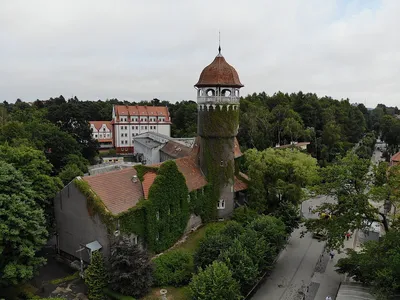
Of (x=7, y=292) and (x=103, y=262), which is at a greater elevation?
(x=103, y=262)

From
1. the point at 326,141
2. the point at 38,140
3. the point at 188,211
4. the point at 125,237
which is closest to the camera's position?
the point at 125,237

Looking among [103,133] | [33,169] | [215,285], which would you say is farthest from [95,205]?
[103,133]

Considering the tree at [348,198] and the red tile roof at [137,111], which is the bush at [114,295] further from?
the red tile roof at [137,111]

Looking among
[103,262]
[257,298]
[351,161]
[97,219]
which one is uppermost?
[351,161]

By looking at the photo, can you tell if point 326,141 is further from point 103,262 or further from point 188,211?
point 103,262

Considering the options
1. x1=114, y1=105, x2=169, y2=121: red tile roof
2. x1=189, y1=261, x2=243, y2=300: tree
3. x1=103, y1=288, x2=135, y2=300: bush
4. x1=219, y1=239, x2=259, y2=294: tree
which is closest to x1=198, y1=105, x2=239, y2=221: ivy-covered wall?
x1=219, y1=239, x2=259, y2=294: tree

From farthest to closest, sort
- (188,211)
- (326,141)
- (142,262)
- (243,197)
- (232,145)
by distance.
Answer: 1. (326,141)
2. (243,197)
3. (232,145)
4. (188,211)
5. (142,262)

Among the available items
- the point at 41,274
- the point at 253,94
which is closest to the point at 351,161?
the point at 41,274

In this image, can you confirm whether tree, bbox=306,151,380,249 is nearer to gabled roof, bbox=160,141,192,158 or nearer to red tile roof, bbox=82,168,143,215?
red tile roof, bbox=82,168,143,215
